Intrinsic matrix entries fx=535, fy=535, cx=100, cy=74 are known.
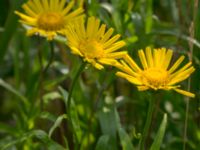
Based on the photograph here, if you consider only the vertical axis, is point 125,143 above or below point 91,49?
below

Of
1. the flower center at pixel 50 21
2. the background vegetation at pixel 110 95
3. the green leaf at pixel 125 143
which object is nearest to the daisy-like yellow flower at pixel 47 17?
the flower center at pixel 50 21

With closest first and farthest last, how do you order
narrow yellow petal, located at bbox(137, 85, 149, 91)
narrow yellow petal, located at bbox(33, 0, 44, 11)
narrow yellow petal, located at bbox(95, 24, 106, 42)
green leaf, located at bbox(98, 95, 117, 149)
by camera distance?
narrow yellow petal, located at bbox(137, 85, 149, 91) → narrow yellow petal, located at bbox(95, 24, 106, 42) → narrow yellow petal, located at bbox(33, 0, 44, 11) → green leaf, located at bbox(98, 95, 117, 149)

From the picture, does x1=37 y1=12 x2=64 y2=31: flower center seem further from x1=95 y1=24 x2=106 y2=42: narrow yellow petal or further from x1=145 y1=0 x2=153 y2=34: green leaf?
x1=145 y1=0 x2=153 y2=34: green leaf

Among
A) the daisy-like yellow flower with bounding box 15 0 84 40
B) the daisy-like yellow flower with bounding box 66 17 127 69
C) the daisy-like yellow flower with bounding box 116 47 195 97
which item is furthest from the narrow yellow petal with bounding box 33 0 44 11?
the daisy-like yellow flower with bounding box 116 47 195 97

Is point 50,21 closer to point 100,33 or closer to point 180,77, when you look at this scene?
point 100,33

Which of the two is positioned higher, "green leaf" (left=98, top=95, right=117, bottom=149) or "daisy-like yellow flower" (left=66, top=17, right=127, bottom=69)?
"daisy-like yellow flower" (left=66, top=17, right=127, bottom=69)

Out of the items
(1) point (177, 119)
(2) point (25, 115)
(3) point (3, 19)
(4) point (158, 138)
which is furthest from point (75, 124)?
(3) point (3, 19)

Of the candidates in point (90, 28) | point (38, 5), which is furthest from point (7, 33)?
point (90, 28)
